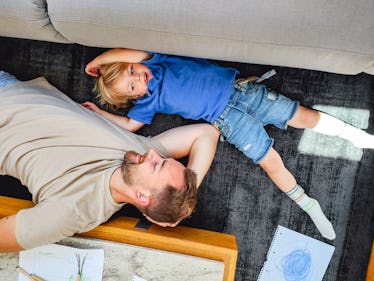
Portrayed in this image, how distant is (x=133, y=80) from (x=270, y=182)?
69 centimetres

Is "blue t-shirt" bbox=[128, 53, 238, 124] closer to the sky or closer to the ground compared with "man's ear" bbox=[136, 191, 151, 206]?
closer to the sky

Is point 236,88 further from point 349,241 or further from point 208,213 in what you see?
point 349,241

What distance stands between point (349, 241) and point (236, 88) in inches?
A: 30.8

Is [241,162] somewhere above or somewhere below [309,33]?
below

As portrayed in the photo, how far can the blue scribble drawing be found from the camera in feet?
5.68

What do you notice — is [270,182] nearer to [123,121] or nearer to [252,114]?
[252,114]

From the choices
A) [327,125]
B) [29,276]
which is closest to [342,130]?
[327,125]

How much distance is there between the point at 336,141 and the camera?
169 centimetres

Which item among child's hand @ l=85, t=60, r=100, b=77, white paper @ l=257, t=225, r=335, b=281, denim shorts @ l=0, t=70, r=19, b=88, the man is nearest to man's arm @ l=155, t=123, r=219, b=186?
the man

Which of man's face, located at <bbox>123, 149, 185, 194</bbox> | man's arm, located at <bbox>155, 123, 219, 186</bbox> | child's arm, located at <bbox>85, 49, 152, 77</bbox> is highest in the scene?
child's arm, located at <bbox>85, 49, 152, 77</bbox>

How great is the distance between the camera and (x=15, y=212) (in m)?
Answer: 1.45

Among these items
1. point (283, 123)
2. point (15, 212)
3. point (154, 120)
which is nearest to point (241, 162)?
point (283, 123)

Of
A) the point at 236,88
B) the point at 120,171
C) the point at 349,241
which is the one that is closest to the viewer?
the point at 120,171

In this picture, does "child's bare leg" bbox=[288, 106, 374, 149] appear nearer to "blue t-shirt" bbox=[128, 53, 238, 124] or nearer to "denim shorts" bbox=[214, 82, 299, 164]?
"denim shorts" bbox=[214, 82, 299, 164]
